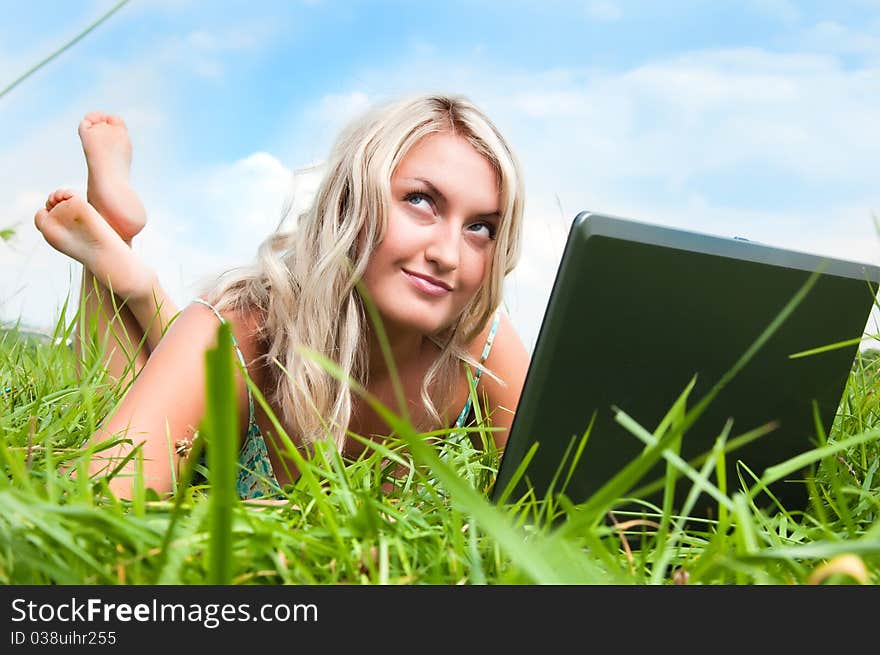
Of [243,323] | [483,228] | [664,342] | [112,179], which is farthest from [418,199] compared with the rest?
[112,179]

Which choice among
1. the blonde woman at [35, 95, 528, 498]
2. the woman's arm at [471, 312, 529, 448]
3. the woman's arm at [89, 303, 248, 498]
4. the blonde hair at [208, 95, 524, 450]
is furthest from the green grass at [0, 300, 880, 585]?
the woman's arm at [471, 312, 529, 448]

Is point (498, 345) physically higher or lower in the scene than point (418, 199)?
lower

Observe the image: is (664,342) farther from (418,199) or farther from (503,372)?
(503,372)

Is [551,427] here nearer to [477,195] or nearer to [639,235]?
[639,235]

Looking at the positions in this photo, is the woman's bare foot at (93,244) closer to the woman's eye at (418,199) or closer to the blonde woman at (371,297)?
the blonde woman at (371,297)

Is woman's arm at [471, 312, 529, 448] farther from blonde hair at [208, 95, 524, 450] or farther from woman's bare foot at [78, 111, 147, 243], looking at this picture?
woman's bare foot at [78, 111, 147, 243]

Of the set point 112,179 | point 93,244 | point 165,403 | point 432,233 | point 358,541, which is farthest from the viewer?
point 112,179

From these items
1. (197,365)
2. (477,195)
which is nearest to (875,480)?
(477,195)

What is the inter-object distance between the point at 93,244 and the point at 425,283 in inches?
46.4

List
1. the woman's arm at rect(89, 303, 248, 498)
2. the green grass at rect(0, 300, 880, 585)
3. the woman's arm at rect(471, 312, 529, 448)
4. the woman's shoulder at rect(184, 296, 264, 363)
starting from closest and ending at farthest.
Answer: the green grass at rect(0, 300, 880, 585)
the woman's arm at rect(89, 303, 248, 498)
the woman's shoulder at rect(184, 296, 264, 363)
the woman's arm at rect(471, 312, 529, 448)

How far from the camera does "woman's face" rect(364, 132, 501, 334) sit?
1.51 m

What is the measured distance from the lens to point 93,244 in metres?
2.23

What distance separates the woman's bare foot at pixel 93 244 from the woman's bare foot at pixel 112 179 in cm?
12

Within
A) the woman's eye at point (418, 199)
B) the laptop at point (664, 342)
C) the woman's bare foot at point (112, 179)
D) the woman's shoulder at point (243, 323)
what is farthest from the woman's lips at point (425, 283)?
the woman's bare foot at point (112, 179)
